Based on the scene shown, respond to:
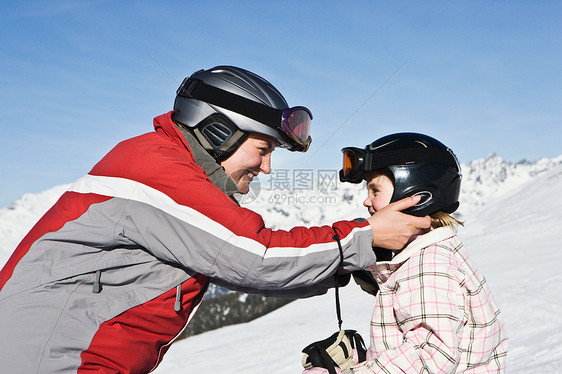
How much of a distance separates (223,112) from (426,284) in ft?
4.63

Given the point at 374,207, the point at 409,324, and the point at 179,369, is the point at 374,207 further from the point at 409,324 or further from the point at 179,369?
the point at 179,369

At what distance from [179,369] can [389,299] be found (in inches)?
257

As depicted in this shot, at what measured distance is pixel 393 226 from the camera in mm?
2553

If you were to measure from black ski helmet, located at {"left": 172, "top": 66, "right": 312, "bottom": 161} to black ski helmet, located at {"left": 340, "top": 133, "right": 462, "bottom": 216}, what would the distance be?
1.70 ft

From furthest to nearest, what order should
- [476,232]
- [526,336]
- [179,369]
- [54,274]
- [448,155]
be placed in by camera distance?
[476,232], [179,369], [526,336], [448,155], [54,274]

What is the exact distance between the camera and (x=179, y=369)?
8.36 metres

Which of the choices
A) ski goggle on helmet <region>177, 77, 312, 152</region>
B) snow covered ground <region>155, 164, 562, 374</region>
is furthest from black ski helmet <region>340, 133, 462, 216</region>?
A: snow covered ground <region>155, 164, 562, 374</region>

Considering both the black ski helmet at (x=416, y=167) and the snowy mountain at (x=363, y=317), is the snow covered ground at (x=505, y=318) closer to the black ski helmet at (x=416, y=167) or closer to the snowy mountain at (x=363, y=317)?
the snowy mountain at (x=363, y=317)

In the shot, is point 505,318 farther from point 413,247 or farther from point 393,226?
point 393,226

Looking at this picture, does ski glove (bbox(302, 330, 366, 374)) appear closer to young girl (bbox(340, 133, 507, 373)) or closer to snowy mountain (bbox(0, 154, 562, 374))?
young girl (bbox(340, 133, 507, 373))

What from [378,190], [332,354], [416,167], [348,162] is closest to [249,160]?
[348,162]

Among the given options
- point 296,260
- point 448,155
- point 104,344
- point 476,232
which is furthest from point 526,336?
point 476,232

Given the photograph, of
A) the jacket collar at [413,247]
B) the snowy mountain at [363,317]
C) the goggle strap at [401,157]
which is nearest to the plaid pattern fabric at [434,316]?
the jacket collar at [413,247]

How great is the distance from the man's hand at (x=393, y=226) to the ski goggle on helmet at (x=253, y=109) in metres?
0.70
